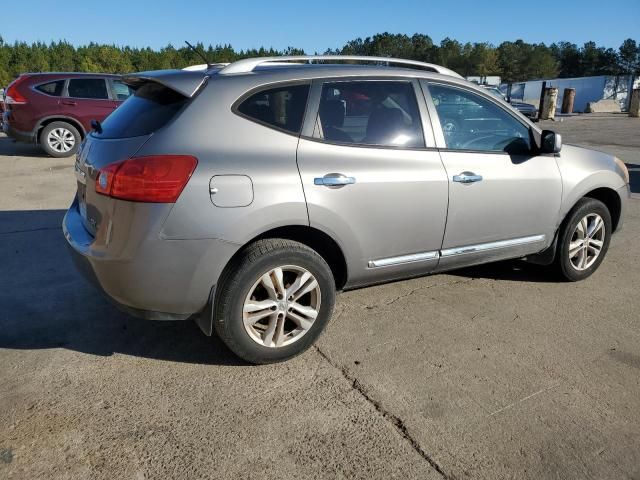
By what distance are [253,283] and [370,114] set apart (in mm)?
1372

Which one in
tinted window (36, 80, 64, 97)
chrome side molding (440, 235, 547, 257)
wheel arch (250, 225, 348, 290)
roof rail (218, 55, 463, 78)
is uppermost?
roof rail (218, 55, 463, 78)

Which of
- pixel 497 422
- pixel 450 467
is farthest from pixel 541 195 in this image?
pixel 450 467

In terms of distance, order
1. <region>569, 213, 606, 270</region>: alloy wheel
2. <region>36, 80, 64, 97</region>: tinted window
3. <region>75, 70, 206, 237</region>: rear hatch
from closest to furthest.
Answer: <region>75, 70, 206, 237</region>: rear hatch → <region>569, 213, 606, 270</region>: alloy wheel → <region>36, 80, 64, 97</region>: tinted window

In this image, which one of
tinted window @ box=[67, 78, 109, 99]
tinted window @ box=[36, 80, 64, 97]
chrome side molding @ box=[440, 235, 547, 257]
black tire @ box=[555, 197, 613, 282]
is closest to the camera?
chrome side molding @ box=[440, 235, 547, 257]

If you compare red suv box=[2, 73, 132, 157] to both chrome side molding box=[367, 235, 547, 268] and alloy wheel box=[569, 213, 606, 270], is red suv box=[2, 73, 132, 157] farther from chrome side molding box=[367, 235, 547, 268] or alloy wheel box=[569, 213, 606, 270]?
alloy wheel box=[569, 213, 606, 270]

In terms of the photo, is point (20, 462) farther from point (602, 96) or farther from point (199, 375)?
point (602, 96)

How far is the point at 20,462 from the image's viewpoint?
231cm

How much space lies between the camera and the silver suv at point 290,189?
2.76 metres

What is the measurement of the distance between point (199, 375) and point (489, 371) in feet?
5.52

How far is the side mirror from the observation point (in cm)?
403

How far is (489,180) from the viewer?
3.80 m

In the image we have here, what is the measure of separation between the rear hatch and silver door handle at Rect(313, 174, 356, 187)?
2.79 ft

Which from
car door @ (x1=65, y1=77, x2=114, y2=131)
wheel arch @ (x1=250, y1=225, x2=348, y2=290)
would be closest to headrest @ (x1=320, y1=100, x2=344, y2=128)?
wheel arch @ (x1=250, y1=225, x2=348, y2=290)

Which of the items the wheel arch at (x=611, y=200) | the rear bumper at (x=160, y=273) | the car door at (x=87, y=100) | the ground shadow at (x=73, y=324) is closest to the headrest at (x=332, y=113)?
the rear bumper at (x=160, y=273)
